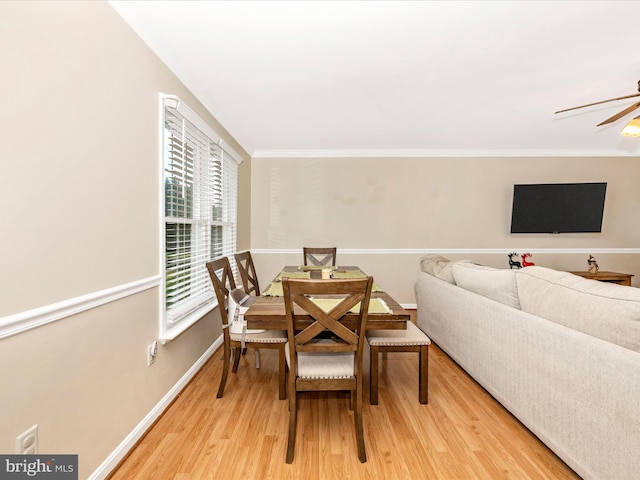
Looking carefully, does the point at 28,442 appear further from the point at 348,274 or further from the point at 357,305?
the point at 348,274

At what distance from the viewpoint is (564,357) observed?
5.27 feet

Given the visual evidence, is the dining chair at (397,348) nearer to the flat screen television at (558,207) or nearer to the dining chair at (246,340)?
the dining chair at (246,340)

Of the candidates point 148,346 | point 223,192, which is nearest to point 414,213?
point 223,192

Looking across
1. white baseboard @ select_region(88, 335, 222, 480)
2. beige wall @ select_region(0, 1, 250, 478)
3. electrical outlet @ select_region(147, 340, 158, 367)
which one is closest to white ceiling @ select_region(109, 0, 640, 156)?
beige wall @ select_region(0, 1, 250, 478)

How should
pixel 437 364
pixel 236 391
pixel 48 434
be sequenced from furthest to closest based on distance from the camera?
pixel 437 364, pixel 236 391, pixel 48 434

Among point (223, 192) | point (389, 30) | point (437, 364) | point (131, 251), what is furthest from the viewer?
point (223, 192)

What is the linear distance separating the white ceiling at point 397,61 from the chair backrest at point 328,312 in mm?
1509

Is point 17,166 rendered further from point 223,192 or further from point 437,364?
point 437,364

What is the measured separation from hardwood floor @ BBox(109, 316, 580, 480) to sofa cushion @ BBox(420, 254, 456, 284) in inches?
35.9

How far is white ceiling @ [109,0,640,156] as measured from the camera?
1.82 metres

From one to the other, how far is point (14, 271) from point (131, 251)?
27.3 inches

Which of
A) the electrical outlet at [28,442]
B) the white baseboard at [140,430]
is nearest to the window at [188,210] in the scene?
the white baseboard at [140,430]

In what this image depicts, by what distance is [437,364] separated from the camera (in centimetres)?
295

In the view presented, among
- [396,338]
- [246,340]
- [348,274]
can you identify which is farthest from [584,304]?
[246,340]
